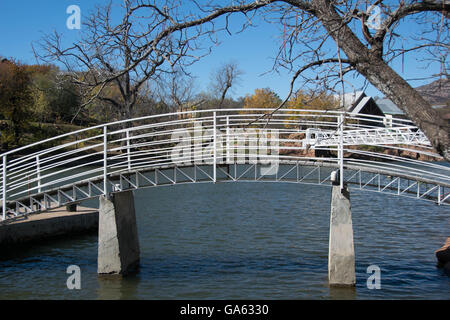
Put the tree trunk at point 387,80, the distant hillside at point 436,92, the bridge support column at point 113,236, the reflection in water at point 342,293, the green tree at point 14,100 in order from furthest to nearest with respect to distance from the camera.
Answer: the green tree at point 14,100 < the bridge support column at point 113,236 < the reflection in water at point 342,293 < the distant hillside at point 436,92 < the tree trunk at point 387,80

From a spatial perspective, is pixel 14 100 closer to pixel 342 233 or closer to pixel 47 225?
pixel 47 225

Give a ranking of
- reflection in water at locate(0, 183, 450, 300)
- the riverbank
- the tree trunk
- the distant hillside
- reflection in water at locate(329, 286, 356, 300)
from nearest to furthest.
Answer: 1. the tree trunk
2. the distant hillside
3. reflection in water at locate(329, 286, 356, 300)
4. reflection in water at locate(0, 183, 450, 300)
5. the riverbank

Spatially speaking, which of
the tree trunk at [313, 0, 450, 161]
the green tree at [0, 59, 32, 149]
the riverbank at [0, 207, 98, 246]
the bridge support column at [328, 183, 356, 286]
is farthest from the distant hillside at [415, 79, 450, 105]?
the green tree at [0, 59, 32, 149]

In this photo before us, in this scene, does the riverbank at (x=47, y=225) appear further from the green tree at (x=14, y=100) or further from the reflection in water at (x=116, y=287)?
the green tree at (x=14, y=100)

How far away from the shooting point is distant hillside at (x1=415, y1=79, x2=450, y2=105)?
728cm

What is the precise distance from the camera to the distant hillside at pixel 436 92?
728 cm

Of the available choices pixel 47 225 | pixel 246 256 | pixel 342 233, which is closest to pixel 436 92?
pixel 342 233

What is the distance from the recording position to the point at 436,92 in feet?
24.2

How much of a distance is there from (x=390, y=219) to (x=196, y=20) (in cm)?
1783

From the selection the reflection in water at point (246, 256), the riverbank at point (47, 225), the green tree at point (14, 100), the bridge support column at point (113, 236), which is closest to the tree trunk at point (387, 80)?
the reflection in water at point (246, 256)

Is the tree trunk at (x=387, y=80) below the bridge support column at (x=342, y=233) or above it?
above

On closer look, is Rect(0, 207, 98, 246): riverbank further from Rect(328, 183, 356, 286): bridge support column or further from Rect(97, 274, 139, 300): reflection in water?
Rect(328, 183, 356, 286): bridge support column

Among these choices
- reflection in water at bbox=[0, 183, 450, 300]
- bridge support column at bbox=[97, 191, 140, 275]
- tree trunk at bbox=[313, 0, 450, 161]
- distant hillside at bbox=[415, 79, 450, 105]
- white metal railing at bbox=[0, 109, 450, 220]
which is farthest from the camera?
bridge support column at bbox=[97, 191, 140, 275]

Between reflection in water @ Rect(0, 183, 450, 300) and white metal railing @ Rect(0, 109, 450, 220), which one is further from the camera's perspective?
reflection in water @ Rect(0, 183, 450, 300)
